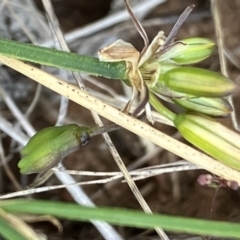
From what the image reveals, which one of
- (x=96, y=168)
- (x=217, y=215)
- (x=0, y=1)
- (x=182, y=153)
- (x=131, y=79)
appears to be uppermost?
(x=0, y=1)

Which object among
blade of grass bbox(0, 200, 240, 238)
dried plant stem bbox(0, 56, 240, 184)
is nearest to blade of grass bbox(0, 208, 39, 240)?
blade of grass bbox(0, 200, 240, 238)

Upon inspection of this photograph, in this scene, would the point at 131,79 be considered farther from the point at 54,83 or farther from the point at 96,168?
the point at 96,168

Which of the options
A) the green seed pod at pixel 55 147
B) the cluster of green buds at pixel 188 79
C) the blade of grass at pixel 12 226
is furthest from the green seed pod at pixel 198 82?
the blade of grass at pixel 12 226

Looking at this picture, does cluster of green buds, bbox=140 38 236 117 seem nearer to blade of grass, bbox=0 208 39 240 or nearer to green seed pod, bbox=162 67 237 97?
green seed pod, bbox=162 67 237 97

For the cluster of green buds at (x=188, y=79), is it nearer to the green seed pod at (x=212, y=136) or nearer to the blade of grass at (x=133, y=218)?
the green seed pod at (x=212, y=136)

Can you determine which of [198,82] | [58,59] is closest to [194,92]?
[198,82]

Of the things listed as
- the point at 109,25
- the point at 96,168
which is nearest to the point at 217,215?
the point at 96,168
